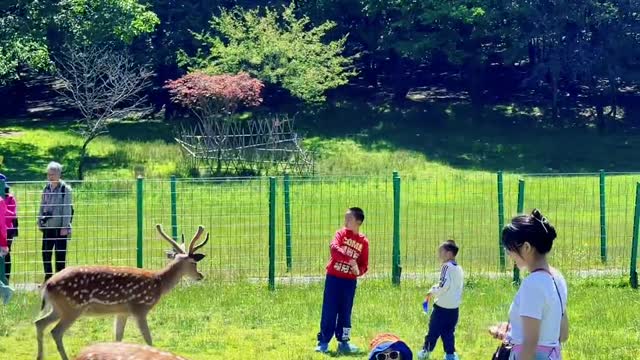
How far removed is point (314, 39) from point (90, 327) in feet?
96.7

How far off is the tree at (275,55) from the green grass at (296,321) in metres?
24.6

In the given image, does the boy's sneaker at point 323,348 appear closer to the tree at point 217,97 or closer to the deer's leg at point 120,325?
the deer's leg at point 120,325

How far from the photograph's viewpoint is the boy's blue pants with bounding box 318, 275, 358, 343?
429 inches

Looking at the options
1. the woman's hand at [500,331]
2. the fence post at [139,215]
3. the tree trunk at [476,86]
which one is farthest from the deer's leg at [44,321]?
the tree trunk at [476,86]

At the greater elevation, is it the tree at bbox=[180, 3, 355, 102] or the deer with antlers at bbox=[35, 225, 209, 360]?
the tree at bbox=[180, 3, 355, 102]

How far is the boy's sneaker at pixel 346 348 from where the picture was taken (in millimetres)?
11008

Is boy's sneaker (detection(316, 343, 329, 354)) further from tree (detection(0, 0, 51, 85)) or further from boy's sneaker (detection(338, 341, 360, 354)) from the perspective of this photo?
tree (detection(0, 0, 51, 85))

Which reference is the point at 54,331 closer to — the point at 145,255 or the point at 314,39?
the point at 145,255

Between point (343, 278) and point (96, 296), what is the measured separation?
241cm

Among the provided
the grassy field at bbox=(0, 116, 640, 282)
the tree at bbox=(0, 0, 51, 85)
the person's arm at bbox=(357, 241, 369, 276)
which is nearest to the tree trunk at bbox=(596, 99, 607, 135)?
the grassy field at bbox=(0, 116, 640, 282)

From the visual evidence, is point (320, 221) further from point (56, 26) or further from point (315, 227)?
point (56, 26)

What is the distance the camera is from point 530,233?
17.9 ft

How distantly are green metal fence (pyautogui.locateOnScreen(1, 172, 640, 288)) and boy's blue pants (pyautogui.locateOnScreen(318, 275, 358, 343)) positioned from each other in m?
3.57

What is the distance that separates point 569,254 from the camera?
17.0 metres
